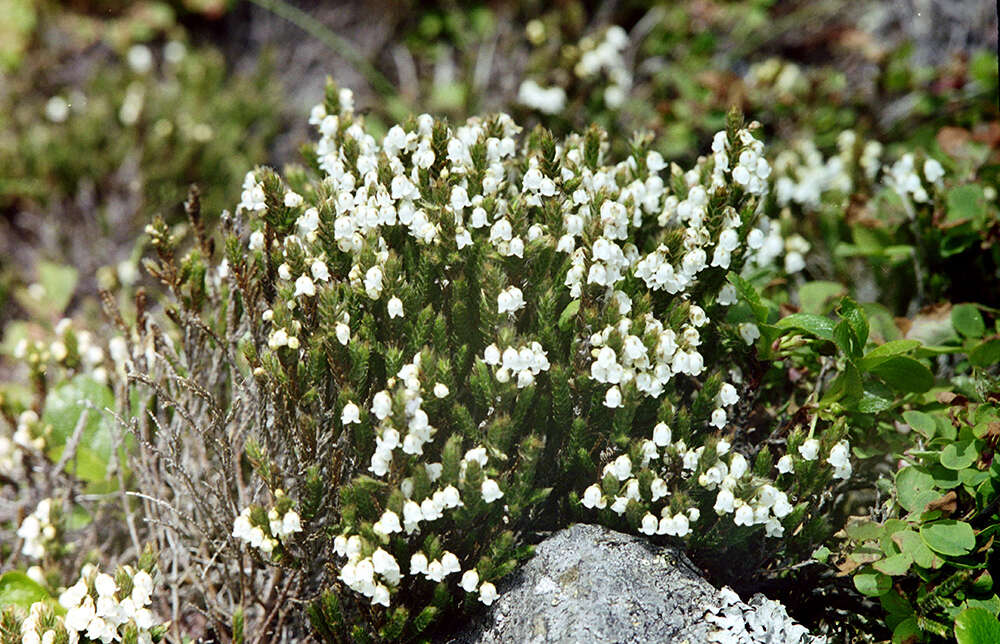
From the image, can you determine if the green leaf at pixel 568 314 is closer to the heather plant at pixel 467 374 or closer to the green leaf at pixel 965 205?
the heather plant at pixel 467 374

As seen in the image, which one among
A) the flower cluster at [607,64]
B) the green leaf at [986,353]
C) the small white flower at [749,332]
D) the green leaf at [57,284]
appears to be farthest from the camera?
the flower cluster at [607,64]

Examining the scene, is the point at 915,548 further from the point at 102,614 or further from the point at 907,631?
the point at 102,614

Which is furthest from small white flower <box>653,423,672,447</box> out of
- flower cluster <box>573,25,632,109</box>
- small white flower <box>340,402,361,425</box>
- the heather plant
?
flower cluster <box>573,25,632,109</box>

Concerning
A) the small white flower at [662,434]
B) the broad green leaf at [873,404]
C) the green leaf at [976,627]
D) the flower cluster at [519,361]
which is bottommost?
the green leaf at [976,627]

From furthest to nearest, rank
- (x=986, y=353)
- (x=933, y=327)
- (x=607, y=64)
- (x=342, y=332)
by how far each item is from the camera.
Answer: (x=607, y=64), (x=933, y=327), (x=986, y=353), (x=342, y=332)

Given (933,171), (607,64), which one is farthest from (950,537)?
(607,64)

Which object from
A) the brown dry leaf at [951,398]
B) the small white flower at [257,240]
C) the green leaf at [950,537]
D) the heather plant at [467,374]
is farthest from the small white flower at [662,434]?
the small white flower at [257,240]
